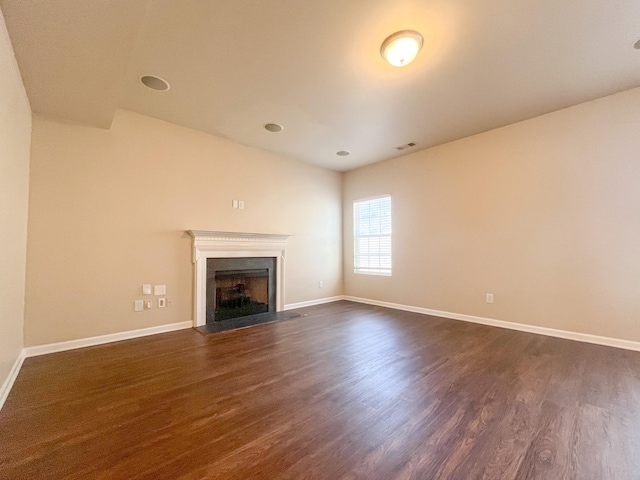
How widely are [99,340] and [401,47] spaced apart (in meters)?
4.22

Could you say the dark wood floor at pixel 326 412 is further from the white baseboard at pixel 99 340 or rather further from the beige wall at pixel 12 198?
the beige wall at pixel 12 198

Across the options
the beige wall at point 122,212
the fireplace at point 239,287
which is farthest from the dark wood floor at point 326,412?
the fireplace at point 239,287

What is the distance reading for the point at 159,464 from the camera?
1312 millimetres

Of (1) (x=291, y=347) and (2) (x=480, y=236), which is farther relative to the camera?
(2) (x=480, y=236)

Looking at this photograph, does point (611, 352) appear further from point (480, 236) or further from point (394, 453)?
point (394, 453)

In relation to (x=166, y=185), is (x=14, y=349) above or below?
below

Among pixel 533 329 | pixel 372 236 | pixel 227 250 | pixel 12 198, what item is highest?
pixel 12 198

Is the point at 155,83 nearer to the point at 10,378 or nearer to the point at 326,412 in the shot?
the point at 10,378

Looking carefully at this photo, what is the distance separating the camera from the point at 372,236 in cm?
540

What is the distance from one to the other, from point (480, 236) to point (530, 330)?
4.49 ft

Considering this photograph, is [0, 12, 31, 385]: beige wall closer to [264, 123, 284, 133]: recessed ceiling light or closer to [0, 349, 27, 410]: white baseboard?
[0, 349, 27, 410]: white baseboard

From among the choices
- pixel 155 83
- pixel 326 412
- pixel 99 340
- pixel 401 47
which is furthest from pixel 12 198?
pixel 401 47

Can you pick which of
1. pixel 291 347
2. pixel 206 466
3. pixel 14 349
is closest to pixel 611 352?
pixel 291 347

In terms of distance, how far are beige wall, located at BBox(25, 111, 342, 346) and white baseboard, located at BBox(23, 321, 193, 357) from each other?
0.06 meters
